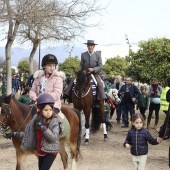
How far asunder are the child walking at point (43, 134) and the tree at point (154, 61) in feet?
37.5

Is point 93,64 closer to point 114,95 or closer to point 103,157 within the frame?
point 103,157

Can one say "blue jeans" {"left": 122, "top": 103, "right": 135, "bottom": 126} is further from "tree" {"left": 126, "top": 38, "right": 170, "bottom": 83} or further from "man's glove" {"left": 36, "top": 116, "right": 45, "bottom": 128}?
"man's glove" {"left": 36, "top": 116, "right": 45, "bottom": 128}

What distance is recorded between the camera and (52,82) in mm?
6594

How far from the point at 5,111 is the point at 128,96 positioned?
8.25 metres

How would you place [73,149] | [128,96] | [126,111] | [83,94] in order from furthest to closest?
[126,111]
[128,96]
[83,94]
[73,149]

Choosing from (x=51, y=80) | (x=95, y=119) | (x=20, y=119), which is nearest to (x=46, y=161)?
(x=20, y=119)

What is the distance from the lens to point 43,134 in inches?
197

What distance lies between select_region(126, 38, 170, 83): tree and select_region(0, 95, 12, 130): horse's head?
34.5 ft

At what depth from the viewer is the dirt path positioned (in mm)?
7998

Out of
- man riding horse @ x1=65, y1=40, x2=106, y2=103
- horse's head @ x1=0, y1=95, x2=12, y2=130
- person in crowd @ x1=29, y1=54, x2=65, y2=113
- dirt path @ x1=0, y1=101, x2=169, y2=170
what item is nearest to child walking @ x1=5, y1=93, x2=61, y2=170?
horse's head @ x1=0, y1=95, x2=12, y2=130

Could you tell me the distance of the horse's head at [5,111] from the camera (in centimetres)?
634

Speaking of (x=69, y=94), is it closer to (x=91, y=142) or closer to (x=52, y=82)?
(x=91, y=142)

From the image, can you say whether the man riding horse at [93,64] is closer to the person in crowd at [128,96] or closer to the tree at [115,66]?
the person in crowd at [128,96]

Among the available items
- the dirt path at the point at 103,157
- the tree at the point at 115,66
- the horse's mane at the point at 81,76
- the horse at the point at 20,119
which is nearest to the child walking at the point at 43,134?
the horse at the point at 20,119
